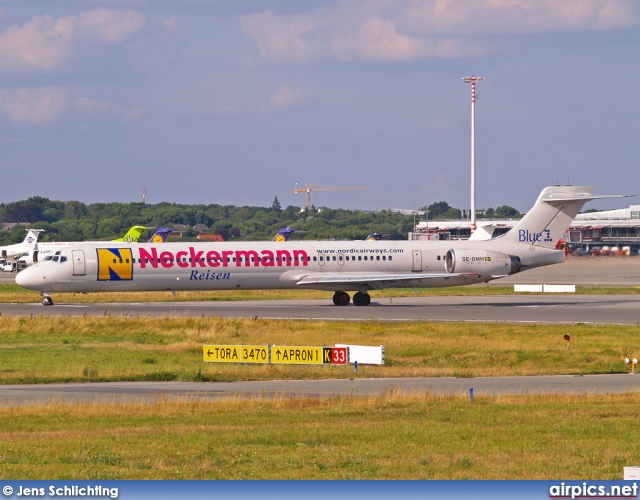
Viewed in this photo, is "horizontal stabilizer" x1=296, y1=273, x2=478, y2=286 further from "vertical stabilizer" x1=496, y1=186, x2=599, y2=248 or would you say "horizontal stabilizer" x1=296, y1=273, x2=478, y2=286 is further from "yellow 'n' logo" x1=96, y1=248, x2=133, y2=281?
"yellow 'n' logo" x1=96, y1=248, x2=133, y2=281

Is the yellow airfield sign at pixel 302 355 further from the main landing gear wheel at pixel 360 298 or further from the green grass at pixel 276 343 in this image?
the main landing gear wheel at pixel 360 298

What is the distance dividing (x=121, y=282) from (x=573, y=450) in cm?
3997

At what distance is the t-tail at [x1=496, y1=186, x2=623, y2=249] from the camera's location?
59.2 metres

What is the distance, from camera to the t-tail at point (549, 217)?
5916cm

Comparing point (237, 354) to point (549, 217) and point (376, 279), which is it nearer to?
point (376, 279)

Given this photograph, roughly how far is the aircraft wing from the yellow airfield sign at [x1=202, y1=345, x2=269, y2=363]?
23557mm

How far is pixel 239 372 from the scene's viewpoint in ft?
96.6

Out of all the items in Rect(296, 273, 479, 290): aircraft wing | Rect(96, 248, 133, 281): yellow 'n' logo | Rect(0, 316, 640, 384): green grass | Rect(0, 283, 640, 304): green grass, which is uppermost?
Rect(96, 248, 133, 281): yellow 'n' logo

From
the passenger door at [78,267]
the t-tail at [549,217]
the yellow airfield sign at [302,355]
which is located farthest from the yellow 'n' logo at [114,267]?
the yellow airfield sign at [302,355]

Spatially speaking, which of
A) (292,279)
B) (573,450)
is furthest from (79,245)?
(573,450)

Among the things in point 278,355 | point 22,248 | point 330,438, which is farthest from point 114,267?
point 22,248

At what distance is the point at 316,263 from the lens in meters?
56.9

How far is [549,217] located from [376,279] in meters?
11.4

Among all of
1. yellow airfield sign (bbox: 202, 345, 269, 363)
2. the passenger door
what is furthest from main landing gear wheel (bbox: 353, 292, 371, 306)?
yellow airfield sign (bbox: 202, 345, 269, 363)
